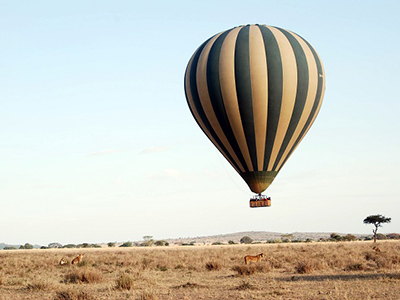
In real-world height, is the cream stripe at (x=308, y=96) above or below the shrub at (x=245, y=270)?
above

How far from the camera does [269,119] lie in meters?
31.9

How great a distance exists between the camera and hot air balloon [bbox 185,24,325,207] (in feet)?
104

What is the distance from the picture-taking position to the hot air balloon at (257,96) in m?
31.8

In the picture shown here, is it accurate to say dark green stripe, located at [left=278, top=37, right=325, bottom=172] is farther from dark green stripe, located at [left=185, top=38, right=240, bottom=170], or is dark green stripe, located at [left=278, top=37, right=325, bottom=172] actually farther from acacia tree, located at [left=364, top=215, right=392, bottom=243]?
acacia tree, located at [left=364, top=215, right=392, bottom=243]

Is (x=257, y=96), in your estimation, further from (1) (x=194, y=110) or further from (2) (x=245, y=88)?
(1) (x=194, y=110)

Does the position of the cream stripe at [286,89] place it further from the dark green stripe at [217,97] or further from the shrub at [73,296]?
the shrub at [73,296]

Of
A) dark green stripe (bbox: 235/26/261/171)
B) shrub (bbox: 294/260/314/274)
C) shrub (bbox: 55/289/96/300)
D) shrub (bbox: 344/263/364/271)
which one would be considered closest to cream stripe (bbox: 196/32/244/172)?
dark green stripe (bbox: 235/26/261/171)

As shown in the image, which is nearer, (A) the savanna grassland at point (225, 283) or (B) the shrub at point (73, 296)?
(B) the shrub at point (73, 296)

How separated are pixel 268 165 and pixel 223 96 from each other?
4.97 meters

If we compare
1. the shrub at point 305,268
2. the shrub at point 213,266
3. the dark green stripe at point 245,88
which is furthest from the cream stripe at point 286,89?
the shrub at point 213,266

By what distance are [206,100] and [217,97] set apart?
91cm

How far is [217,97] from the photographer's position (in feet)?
106

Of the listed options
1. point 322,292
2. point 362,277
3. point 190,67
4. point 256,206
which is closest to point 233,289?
point 322,292

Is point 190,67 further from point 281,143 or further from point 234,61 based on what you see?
point 281,143
